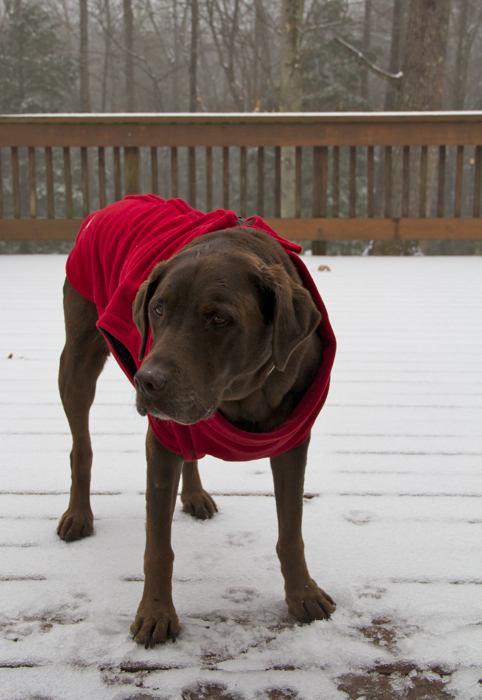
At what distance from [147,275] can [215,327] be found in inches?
15.7

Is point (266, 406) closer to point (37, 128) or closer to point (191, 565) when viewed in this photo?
point (191, 565)

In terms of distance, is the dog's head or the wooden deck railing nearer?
the dog's head

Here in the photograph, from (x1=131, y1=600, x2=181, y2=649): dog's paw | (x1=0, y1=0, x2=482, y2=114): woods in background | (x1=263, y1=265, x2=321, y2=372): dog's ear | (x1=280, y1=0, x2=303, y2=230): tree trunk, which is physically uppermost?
(x1=0, y1=0, x2=482, y2=114): woods in background

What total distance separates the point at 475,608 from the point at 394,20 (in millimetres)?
22916

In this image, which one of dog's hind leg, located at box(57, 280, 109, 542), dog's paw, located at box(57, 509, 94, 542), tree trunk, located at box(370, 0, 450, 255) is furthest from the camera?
tree trunk, located at box(370, 0, 450, 255)

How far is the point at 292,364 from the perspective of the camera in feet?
4.86

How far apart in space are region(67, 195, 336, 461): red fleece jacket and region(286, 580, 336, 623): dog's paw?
338 mm

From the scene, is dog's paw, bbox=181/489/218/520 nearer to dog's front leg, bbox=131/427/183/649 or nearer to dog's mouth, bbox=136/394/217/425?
dog's front leg, bbox=131/427/183/649

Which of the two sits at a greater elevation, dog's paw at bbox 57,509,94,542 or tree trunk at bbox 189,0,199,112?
tree trunk at bbox 189,0,199,112

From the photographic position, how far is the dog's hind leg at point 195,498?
6.26ft

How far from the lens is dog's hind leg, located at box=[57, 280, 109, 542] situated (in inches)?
74.4

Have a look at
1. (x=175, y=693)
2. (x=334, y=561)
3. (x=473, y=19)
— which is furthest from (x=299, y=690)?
(x=473, y=19)

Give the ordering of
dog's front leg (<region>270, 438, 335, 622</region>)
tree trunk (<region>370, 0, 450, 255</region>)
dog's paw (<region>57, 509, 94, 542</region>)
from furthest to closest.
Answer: tree trunk (<region>370, 0, 450, 255</region>) < dog's paw (<region>57, 509, 94, 542</region>) < dog's front leg (<region>270, 438, 335, 622</region>)

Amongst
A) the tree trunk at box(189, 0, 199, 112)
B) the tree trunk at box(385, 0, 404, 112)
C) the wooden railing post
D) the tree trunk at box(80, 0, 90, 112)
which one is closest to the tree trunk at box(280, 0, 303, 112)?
the wooden railing post
